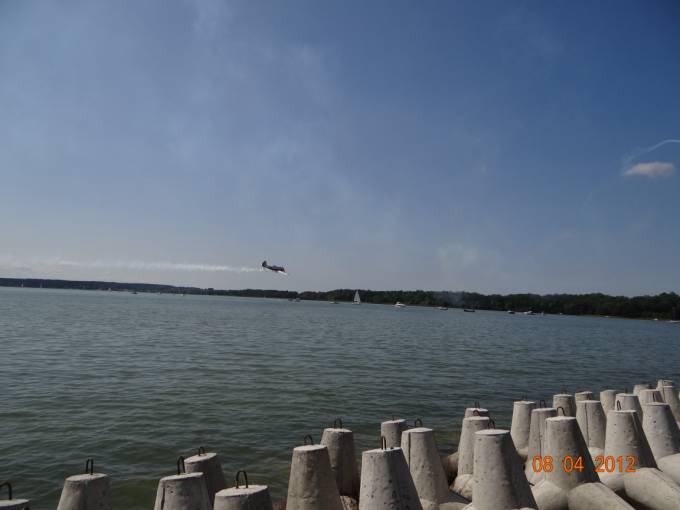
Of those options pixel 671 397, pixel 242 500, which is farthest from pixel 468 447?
pixel 671 397

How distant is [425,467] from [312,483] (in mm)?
1714

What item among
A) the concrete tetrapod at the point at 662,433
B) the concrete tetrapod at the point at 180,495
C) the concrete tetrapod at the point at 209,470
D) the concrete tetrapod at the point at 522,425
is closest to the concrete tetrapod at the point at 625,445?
the concrete tetrapod at the point at 662,433

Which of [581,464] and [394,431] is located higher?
[581,464]

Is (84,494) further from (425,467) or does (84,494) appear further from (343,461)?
(425,467)

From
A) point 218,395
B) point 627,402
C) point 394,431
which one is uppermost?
point 627,402

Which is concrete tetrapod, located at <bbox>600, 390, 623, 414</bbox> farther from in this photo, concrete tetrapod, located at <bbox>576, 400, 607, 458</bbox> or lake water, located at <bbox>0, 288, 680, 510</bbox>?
lake water, located at <bbox>0, 288, 680, 510</bbox>

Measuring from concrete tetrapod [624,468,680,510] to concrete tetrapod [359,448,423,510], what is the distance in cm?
326

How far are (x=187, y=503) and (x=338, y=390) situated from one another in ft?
51.7

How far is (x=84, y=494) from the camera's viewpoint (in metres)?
5.04

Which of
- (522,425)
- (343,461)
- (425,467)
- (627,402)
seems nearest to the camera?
(425,467)

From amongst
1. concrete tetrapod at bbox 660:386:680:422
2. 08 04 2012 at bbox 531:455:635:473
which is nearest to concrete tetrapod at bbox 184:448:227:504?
08 04 2012 at bbox 531:455:635:473

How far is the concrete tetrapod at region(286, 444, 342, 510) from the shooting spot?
587 cm

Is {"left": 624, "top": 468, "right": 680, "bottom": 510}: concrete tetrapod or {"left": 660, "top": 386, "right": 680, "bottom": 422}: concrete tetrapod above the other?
{"left": 660, "top": 386, "right": 680, "bottom": 422}: concrete tetrapod

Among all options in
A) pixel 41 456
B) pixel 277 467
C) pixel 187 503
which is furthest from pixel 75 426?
pixel 187 503
